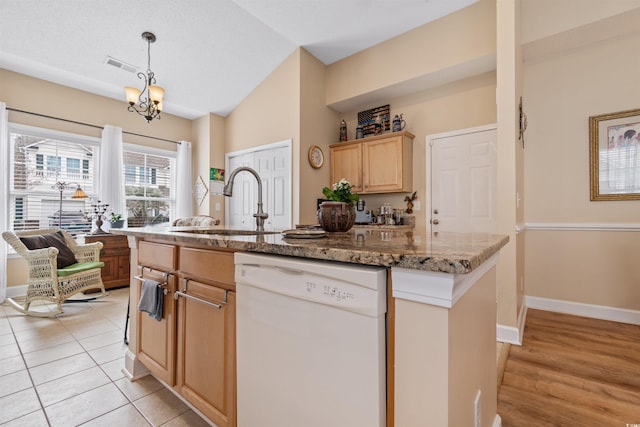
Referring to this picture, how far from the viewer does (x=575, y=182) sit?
9.78 ft

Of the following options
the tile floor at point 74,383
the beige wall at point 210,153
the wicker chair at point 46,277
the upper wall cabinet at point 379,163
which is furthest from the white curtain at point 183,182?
the upper wall cabinet at point 379,163

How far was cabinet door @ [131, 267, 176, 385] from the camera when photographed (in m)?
1.48

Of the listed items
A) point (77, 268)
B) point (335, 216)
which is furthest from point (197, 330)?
point (77, 268)

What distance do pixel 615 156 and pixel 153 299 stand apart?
13.8 feet

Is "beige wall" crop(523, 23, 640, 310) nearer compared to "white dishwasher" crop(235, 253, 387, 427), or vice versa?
"white dishwasher" crop(235, 253, 387, 427)

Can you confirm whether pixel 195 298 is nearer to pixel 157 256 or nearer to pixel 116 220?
pixel 157 256

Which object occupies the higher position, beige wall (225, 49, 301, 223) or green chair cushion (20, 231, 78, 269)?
beige wall (225, 49, 301, 223)

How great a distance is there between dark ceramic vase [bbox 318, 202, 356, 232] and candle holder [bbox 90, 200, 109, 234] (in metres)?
4.04

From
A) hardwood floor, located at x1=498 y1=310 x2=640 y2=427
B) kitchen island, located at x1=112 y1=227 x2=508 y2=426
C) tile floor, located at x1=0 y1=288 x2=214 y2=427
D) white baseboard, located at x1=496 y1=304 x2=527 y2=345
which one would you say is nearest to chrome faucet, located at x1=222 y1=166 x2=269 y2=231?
kitchen island, located at x1=112 y1=227 x2=508 y2=426

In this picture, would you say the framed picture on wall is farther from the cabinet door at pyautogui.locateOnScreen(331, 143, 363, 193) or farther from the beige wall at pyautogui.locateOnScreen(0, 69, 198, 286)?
the beige wall at pyautogui.locateOnScreen(0, 69, 198, 286)

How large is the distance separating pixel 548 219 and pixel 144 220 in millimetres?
5807

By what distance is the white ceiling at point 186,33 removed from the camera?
9.73 feet

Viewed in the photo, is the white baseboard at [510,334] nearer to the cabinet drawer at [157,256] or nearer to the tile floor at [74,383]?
the tile floor at [74,383]

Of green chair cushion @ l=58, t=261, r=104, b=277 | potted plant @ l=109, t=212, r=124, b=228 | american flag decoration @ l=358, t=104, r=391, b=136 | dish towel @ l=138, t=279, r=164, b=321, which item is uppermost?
american flag decoration @ l=358, t=104, r=391, b=136
